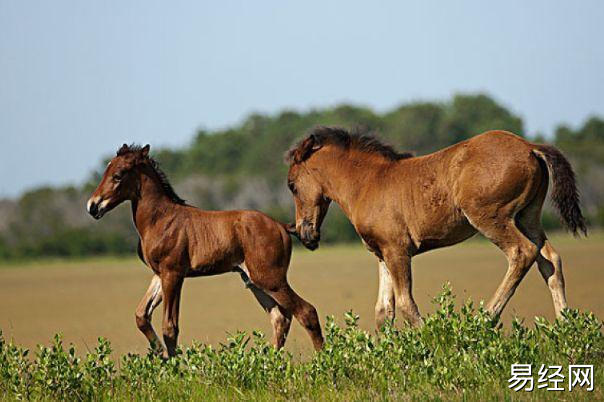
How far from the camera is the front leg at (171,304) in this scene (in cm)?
1048

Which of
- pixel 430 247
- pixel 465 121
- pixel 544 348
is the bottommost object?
pixel 465 121

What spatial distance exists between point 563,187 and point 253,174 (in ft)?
204

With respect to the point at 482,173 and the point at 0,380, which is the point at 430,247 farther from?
the point at 0,380

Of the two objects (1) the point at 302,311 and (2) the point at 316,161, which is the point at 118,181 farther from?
(1) the point at 302,311

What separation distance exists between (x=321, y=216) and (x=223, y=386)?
9.72 feet

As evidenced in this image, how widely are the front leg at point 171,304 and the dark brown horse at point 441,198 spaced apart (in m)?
1.58

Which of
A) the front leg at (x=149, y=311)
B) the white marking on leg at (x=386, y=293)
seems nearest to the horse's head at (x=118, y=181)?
the front leg at (x=149, y=311)

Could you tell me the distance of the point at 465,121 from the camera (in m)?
85.7

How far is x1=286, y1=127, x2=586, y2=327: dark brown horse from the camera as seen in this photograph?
9836 millimetres

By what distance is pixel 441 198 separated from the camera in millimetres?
10211

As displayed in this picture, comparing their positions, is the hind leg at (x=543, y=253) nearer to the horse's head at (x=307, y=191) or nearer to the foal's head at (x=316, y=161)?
the foal's head at (x=316, y=161)

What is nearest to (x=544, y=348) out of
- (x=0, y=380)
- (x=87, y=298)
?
(x=0, y=380)

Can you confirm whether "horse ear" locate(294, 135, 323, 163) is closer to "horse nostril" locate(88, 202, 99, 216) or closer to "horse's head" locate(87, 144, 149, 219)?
"horse's head" locate(87, 144, 149, 219)

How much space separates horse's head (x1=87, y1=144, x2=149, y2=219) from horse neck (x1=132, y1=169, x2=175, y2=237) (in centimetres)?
9
